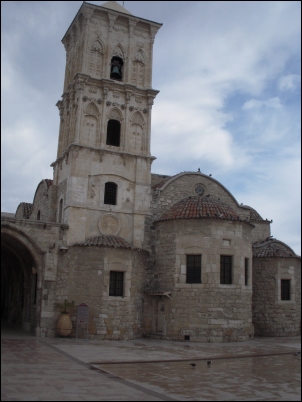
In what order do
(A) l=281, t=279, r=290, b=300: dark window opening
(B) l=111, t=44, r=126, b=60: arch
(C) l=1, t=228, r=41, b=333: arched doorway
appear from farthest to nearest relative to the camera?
(A) l=281, t=279, r=290, b=300: dark window opening → (B) l=111, t=44, r=126, b=60: arch → (C) l=1, t=228, r=41, b=333: arched doorway

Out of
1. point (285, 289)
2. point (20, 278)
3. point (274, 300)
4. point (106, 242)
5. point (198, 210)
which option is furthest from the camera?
point (20, 278)

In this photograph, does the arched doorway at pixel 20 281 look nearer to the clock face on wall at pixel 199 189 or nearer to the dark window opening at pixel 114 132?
the dark window opening at pixel 114 132

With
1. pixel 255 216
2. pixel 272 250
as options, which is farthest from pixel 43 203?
pixel 255 216

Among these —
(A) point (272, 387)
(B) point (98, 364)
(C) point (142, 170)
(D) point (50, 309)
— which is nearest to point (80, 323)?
(D) point (50, 309)

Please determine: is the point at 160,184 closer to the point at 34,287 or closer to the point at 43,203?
the point at 43,203

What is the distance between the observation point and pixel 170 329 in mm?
21047

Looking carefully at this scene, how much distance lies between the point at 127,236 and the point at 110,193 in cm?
235

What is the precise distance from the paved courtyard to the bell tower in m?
6.18

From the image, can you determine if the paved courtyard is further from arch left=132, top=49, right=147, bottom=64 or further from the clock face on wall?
arch left=132, top=49, right=147, bottom=64

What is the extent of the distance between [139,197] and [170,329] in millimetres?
6792

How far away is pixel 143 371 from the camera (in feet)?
41.4

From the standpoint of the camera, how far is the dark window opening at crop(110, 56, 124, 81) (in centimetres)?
2462

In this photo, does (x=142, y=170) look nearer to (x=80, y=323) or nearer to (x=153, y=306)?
(x=153, y=306)

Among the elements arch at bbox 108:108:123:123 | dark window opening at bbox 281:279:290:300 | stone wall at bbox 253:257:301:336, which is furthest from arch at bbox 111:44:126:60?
dark window opening at bbox 281:279:290:300
